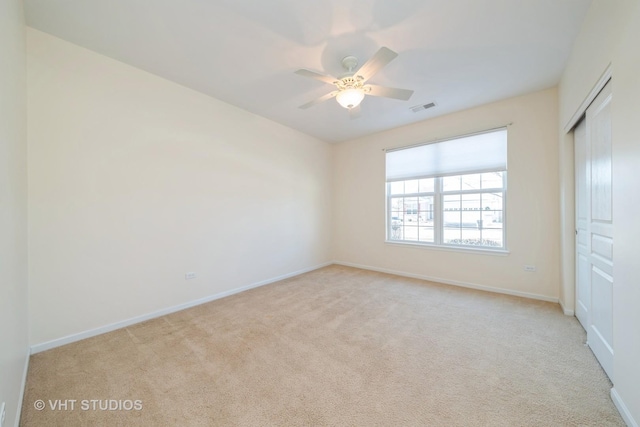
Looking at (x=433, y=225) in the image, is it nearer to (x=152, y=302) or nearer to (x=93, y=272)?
(x=152, y=302)

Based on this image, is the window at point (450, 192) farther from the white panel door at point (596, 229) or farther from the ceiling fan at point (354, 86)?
the ceiling fan at point (354, 86)

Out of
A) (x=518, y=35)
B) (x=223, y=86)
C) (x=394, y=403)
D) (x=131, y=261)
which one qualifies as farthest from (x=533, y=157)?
(x=131, y=261)

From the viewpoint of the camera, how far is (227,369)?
1864 millimetres

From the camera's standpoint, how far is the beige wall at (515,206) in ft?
10.3

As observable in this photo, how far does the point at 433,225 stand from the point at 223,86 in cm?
400

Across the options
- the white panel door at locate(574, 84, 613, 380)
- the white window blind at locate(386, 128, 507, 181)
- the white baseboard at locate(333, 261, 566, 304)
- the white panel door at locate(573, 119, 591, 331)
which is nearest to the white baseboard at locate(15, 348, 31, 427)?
the white panel door at locate(574, 84, 613, 380)

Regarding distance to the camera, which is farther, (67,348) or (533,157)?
(533,157)

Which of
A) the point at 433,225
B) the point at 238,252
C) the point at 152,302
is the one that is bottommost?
the point at 152,302

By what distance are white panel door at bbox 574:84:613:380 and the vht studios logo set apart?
3.32 m

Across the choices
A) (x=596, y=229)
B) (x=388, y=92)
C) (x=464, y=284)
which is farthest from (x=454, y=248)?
(x=388, y=92)

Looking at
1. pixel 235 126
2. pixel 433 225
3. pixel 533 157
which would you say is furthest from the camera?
pixel 433 225

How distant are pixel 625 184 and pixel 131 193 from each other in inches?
163

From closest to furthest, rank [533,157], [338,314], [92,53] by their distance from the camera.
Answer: [92,53], [338,314], [533,157]

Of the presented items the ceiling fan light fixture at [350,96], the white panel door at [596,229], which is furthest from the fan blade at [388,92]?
the white panel door at [596,229]
